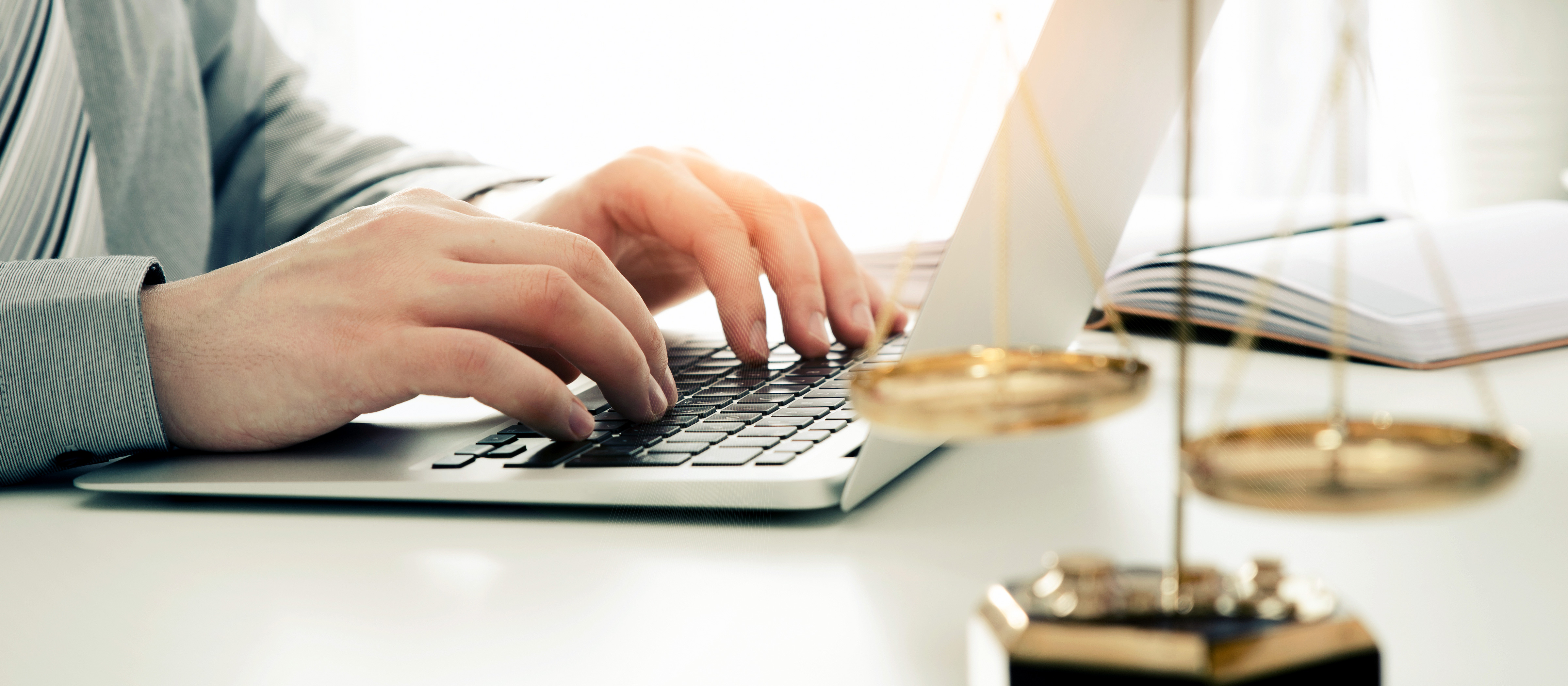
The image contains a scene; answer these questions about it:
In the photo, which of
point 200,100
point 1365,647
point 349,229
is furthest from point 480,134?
point 1365,647

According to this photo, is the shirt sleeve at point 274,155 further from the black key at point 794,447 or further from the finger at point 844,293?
the black key at point 794,447

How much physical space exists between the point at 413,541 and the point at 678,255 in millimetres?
534

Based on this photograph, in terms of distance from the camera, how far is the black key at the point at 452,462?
0.40m

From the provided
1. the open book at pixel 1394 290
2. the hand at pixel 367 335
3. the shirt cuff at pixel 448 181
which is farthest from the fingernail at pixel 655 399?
the shirt cuff at pixel 448 181

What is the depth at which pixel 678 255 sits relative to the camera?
0.86 m

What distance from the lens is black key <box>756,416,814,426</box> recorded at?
44cm

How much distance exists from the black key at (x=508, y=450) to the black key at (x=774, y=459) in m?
0.11

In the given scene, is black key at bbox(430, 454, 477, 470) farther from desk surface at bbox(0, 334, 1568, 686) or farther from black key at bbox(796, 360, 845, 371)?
black key at bbox(796, 360, 845, 371)

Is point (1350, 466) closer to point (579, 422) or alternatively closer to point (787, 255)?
point (579, 422)

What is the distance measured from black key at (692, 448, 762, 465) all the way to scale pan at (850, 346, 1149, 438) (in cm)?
18

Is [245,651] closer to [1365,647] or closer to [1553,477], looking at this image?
[1365,647]

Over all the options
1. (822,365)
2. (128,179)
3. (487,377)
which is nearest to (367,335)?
(487,377)

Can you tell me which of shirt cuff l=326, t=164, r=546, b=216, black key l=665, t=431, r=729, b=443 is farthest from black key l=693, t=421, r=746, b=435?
shirt cuff l=326, t=164, r=546, b=216

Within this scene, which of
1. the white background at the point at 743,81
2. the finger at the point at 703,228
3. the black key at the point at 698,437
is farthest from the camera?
the white background at the point at 743,81
